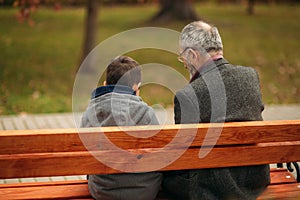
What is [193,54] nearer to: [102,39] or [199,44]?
[199,44]

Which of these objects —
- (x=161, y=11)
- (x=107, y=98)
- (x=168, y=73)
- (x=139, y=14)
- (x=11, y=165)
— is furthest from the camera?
(x=139, y=14)

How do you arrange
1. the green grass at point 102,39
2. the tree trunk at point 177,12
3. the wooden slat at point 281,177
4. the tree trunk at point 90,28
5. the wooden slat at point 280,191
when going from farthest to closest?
the tree trunk at point 177,12 → the tree trunk at point 90,28 → the green grass at point 102,39 → the wooden slat at point 281,177 → the wooden slat at point 280,191

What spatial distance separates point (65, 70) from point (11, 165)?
35.2 ft

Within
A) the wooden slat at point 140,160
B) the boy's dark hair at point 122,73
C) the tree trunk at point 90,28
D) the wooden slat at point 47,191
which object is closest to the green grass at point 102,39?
the tree trunk at point 90,28

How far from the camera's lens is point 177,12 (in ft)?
65.9

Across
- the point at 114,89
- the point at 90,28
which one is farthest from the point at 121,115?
the point at 90,28

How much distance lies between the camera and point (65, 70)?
13.9 m

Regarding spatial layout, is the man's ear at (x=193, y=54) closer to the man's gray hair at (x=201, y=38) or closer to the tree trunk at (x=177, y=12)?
the man's gray hair at (x=201, y=38)

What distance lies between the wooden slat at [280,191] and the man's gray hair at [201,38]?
1029 mm

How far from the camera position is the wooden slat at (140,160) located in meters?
3.33

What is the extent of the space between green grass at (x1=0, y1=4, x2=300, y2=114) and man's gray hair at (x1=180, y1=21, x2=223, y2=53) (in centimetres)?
594

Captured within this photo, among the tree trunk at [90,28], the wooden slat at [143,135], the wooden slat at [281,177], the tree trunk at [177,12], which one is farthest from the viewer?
the tree trunk at [177,12]

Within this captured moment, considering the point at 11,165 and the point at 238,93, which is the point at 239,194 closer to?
the point at 238,93

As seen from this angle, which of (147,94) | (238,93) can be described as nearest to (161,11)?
(147,94)
